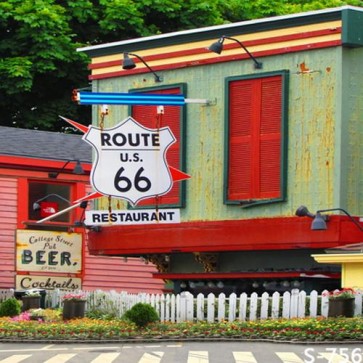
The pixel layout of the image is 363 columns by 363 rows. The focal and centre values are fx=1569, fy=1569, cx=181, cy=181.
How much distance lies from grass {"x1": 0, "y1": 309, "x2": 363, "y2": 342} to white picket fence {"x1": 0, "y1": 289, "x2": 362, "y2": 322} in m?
1.92

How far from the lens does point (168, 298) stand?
36594 mm

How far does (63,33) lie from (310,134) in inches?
991

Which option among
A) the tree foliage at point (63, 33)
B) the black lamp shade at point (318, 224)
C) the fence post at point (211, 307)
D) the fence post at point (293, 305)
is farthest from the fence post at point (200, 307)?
the tree foliage at point (63, 33)

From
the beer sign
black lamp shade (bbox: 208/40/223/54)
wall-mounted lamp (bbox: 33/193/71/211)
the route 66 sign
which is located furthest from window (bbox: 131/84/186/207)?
the beer sign

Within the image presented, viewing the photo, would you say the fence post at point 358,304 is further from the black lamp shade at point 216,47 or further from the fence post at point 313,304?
the black lamp shade at point 216,47

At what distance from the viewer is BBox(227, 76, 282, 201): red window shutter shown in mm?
36094

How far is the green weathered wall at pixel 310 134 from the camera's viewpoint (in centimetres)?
3491

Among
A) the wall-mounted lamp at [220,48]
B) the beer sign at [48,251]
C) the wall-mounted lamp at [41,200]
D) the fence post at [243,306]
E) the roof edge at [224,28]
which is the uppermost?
the roof edge at [224,28]

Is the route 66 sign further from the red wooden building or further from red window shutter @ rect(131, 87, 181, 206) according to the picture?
the red wooden building

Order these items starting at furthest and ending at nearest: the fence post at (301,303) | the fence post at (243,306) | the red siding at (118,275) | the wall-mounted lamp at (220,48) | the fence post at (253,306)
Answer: the red siding at (118,275) → the wall-mounted lamp at (220,48) → the fence post at (243,306) → the fence post at (253,306) → the fence post at (301,303)

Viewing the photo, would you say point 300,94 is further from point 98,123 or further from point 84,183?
point 84,183

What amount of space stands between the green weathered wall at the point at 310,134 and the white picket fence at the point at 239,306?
2.18 m

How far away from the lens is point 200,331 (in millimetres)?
31000

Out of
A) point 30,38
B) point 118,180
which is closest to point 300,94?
point 118,180
